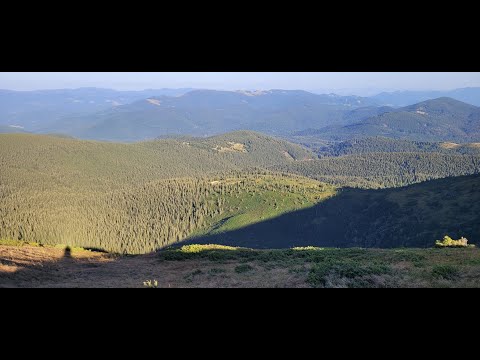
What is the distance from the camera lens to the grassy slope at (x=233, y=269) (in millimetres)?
17016

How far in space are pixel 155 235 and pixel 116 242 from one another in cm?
2006

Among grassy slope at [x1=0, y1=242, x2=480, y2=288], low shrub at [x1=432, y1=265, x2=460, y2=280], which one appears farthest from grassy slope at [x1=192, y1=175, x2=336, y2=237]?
low shrub at [x1=432, y1=265, x2=460, y2=280]

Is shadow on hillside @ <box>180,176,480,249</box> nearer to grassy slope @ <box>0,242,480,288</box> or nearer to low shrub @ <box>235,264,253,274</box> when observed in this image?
grassy slope @ <box>0,242,480,288</box>

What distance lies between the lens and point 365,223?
15775cm

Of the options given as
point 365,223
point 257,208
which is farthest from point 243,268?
point 257,208

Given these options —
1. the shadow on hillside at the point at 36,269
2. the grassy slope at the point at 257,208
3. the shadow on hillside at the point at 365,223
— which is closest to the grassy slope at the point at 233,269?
the shadow on hillside at the point at 36,269

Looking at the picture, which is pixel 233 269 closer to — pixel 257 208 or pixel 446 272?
pixel 446 272

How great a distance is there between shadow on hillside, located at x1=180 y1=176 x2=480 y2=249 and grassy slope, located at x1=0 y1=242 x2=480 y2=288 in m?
100

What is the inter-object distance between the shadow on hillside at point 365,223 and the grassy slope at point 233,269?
100100 millimetres

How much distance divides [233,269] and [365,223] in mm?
145318

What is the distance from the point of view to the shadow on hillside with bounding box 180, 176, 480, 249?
12344 cm
